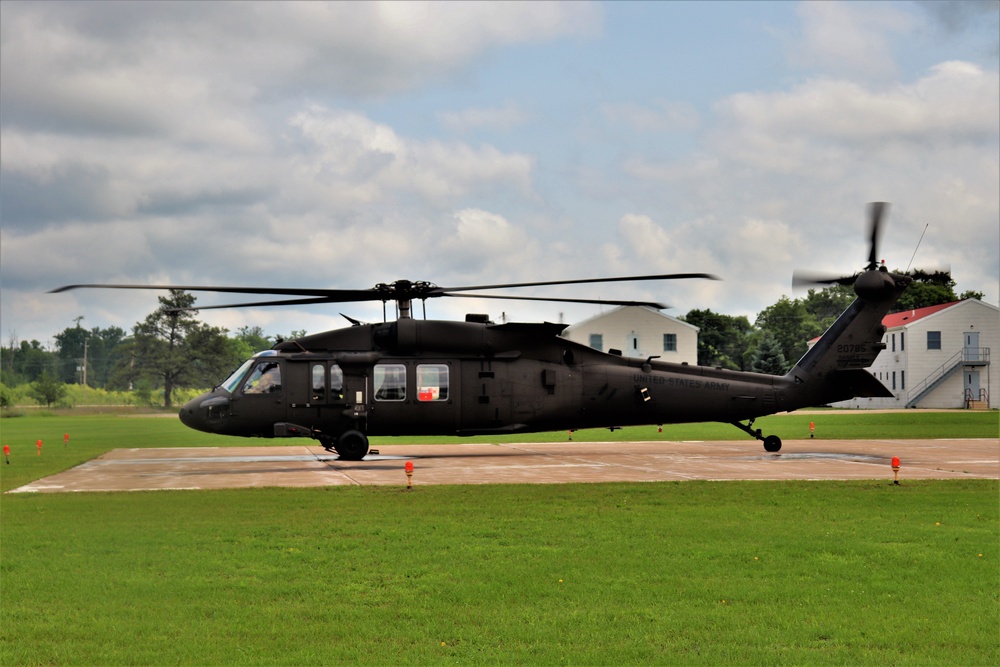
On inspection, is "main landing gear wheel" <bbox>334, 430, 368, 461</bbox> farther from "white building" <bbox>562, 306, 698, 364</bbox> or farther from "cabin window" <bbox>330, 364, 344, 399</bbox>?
"white building" <bbox>562, 306, 698, 364</bbox>

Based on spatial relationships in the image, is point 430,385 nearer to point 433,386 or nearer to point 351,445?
point 433,386

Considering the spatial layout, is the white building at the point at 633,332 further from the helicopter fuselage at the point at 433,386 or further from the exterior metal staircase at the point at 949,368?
the helicopter fuselage at the point at 433,386

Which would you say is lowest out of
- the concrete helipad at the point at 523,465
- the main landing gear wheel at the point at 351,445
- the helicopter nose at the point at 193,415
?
the concrete helipad at the point at 523,465

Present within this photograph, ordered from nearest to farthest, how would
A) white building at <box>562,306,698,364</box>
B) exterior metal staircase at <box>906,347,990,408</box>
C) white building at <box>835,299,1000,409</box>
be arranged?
exterior metal staircase at <box>906,347,990,408</box>, white building at <box>835,299,1000,409</box>, white building at <box>562,306,698,364</box>

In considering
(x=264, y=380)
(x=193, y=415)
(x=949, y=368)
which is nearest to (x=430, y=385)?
(x=264, y=380)

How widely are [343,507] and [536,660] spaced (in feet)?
32.6

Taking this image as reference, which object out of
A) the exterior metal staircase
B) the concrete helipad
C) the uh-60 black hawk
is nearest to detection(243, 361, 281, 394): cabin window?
the uh-60 black hawk

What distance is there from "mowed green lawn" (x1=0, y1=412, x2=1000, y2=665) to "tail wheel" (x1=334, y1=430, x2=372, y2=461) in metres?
6.96

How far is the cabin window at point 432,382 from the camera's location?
26297 millimetres

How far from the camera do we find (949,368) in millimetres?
84000

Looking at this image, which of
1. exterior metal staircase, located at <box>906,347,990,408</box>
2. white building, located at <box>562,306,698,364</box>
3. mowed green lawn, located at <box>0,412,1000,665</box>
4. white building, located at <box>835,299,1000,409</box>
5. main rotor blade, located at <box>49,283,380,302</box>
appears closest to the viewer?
mowed green lawn, located at <box>0,412,1000,665</box>

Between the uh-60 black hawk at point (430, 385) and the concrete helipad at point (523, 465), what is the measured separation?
4.30 ft

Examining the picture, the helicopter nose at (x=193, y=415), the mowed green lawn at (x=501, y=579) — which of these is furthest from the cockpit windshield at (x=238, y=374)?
the mowed green lawn at (x=501, y=579)

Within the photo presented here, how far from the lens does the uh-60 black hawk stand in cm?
2575
